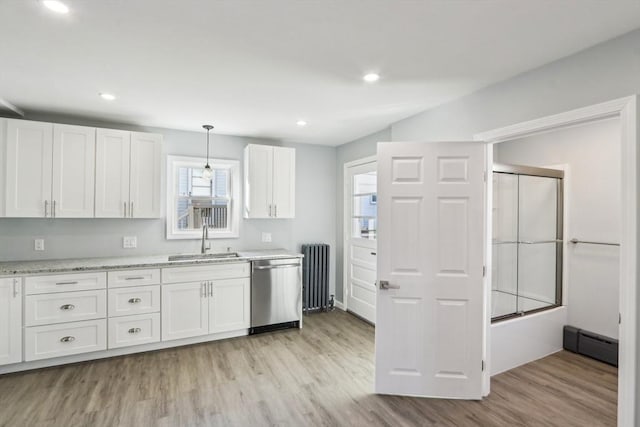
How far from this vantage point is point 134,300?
128 inches

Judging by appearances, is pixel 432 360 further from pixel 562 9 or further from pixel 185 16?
pixel 185 16

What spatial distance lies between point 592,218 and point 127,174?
17.0 ft

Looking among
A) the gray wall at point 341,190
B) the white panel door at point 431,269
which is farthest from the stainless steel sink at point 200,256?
the white panel door at point 431,269

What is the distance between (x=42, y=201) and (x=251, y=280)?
229 centimetres

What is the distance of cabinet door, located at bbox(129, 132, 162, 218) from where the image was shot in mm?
3566

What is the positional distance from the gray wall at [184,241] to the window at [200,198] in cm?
10

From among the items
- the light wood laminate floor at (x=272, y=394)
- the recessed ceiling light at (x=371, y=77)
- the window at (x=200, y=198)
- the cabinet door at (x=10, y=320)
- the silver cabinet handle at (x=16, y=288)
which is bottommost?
the light wood laminate floor at (x=272, y=394)

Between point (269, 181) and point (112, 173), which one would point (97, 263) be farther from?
point (269, 181)

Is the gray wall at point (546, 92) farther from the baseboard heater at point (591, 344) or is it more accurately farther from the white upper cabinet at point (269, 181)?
the baseboard heater at point (591, 344)

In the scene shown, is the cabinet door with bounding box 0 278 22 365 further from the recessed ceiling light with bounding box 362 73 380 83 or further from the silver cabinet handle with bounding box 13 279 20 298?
the recessed ceiling light with bounding box 362 73 380 83

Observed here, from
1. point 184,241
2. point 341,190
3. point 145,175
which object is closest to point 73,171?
point 145,175

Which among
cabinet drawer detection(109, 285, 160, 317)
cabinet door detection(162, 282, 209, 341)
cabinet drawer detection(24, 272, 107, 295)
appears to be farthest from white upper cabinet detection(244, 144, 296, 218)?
cabinet drawer detection(24, 272, 107, 295)

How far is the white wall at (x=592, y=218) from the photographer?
10.8 ft

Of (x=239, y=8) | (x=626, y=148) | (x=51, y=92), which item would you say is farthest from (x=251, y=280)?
(x=626, y=148)
